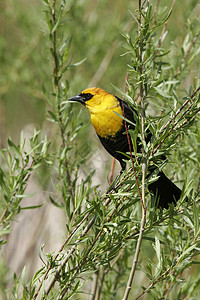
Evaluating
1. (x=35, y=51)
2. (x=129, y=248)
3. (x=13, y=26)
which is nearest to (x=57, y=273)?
(x=129, y=248)

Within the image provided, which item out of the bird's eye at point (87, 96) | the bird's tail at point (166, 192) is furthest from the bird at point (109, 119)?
the bird's tail at point (166, 192)

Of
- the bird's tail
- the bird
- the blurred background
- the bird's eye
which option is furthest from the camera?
the blurred background

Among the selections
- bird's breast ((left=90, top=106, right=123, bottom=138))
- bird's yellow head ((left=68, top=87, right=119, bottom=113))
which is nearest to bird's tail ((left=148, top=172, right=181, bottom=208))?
bird's breast ((left=90, top=106, right=123, bottom=138))

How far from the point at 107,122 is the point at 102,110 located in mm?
69

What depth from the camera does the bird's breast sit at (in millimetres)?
1516

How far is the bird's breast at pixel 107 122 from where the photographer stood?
4.97ft

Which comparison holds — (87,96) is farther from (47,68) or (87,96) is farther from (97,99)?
(47,68)

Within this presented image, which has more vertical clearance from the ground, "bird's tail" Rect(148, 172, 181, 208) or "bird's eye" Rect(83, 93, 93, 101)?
"bird's eye" Rect(83, 93, 93, 101)

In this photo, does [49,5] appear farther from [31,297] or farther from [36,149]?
[31,297]

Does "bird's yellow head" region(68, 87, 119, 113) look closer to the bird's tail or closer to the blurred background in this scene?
the blurred background

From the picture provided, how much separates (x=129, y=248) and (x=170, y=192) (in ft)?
0.75

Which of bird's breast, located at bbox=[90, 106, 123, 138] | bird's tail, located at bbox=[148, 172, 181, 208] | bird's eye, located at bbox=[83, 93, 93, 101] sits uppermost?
bird's eye, located at bbox=[83, 93, 93, 101]

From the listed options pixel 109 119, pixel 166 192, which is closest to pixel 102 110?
pixel 109 119

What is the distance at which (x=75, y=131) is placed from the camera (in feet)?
4.27
